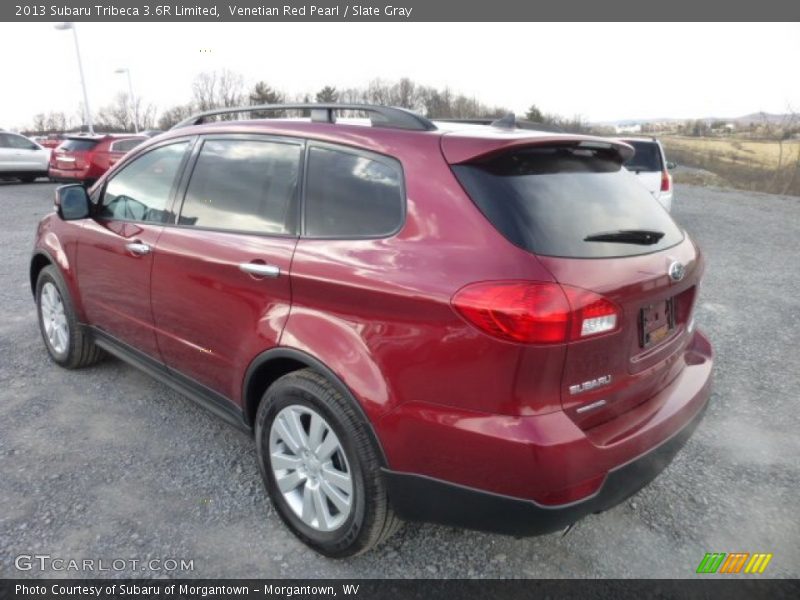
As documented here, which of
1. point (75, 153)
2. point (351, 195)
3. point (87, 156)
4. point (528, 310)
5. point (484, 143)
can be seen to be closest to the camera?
point (528, 310)

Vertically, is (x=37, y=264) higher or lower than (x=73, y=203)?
lower

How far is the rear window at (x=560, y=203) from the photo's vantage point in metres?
1.93

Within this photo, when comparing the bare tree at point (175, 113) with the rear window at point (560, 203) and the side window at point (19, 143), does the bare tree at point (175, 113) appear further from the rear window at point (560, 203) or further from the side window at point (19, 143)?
the rear window at point (560, 203)

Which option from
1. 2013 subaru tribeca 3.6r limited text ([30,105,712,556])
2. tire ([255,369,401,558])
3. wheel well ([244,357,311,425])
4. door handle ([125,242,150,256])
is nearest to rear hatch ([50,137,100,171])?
door handle ([125,242,150,256])

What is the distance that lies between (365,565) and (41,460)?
74.5 inches

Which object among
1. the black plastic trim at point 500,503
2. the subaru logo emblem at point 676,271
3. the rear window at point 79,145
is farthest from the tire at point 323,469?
the rear window at point 79,145

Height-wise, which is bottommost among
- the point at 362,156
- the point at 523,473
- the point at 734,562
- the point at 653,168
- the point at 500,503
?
the point at 734,562

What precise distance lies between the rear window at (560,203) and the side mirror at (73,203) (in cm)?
Result: 267

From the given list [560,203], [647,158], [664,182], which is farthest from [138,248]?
[647,158]

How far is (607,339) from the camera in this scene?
1.95 meters

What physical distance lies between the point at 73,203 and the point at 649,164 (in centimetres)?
901

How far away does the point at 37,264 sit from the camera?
4.42 meters

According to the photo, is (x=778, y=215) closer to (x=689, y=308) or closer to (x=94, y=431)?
(x=689, y=308)

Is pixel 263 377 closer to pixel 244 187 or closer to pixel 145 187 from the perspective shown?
pixel 244 187
